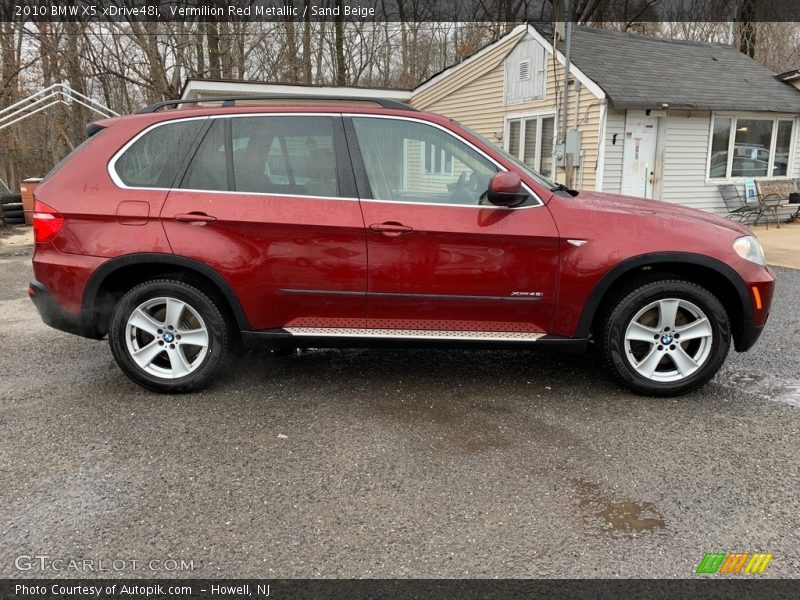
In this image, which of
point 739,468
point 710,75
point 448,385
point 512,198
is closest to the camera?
point 739,468

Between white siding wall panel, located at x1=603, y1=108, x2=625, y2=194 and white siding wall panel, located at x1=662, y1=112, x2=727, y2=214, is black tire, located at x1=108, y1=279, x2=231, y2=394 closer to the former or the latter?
white siding wall panel, located at x1=603, y1=108, x2=625, y2=194

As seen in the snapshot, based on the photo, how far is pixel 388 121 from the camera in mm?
3885

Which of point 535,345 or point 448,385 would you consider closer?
point 535,345

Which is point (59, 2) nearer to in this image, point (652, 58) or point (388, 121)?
point (652, 58)

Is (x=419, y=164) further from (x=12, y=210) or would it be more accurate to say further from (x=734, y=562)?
(x=12, y=210)

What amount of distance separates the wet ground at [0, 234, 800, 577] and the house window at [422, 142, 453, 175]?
4.74 feet

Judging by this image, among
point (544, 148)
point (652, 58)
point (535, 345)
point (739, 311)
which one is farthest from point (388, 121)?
point (652, 58)

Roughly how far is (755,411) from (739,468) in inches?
33.6

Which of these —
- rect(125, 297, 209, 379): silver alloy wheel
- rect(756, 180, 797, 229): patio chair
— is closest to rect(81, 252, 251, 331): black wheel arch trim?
rect(125, 297, 209, 379): silver alloy wheel

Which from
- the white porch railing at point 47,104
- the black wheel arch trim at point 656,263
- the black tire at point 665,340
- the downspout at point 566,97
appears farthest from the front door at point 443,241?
the white porch railing at point 47,104

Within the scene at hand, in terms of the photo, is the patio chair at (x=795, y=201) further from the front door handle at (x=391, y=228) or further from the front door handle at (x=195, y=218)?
the front door handle at (x=195, y=218)

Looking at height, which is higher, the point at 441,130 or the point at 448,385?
the point at 441,130

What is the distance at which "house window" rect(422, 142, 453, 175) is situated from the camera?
12.5ft

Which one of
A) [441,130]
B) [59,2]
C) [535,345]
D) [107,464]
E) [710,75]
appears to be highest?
[59,2]
